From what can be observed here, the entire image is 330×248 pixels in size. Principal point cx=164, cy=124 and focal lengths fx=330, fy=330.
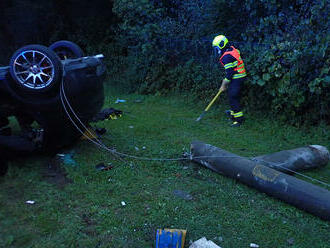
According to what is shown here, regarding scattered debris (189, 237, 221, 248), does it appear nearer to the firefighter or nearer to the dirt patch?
the dirt patch

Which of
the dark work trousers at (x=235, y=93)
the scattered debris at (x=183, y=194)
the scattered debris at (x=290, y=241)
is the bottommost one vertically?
the scattered debris at (x=290, y=241)

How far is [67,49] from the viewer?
636 cm

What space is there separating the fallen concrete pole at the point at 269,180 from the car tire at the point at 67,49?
9.85 ft

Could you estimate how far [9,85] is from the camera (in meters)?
4.72

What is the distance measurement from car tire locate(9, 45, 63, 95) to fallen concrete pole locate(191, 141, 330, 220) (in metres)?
2.44

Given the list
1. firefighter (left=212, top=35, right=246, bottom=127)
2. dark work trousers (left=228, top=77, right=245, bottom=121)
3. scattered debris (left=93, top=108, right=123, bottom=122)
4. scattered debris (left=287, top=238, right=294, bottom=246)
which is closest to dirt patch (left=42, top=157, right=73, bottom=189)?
scattered debris (left=93, top=108, right=123, bottom=122)

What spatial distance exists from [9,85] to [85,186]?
1813 millimetres

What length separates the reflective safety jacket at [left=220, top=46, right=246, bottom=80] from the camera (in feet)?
24.3


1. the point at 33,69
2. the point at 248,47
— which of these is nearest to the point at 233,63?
the point at 248,47

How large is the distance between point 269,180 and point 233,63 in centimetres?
383

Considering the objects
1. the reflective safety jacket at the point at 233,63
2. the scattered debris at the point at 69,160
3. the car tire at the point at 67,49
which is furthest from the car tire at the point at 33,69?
the reflective safety jacket at the point at 233,63

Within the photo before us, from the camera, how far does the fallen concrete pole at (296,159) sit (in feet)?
15.3

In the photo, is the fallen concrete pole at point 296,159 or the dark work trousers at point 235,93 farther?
the dark work trousers at point 235,93

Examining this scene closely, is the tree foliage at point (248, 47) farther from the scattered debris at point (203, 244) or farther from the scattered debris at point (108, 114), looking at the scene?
the scattered debris at point (203, 244)
